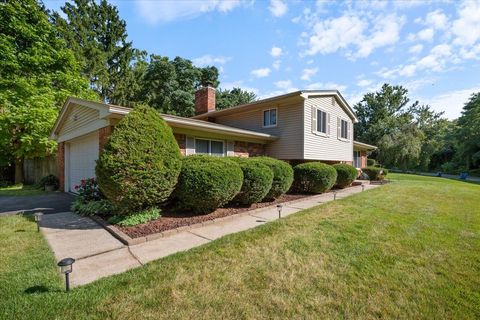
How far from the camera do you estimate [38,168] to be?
15031 millimetres

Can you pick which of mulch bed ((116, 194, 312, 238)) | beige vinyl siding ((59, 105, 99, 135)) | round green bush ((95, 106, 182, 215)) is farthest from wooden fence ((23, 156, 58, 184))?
mulch bed ((116, 194, 312, 238))

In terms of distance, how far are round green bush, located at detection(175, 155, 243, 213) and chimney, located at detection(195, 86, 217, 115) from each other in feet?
33.3

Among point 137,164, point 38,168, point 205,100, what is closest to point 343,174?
point 205,100

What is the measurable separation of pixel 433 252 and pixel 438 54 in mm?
9070

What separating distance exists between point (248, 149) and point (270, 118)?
2.39 meters

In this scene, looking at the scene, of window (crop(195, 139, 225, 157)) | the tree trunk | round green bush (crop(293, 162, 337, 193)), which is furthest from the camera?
the tree trunk

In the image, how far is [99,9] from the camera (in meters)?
22.3

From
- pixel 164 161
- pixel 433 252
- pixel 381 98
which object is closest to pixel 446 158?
pixel 381 98

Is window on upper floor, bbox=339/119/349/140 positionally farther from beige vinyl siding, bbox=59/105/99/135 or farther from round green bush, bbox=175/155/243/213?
beige vinyl siding, bbox=59/105/99/135

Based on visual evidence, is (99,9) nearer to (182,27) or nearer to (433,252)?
(182,27)

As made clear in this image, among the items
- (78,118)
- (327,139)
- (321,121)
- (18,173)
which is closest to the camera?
(78,118)

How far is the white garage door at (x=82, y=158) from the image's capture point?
858cm

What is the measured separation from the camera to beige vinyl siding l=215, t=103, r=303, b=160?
11.3m

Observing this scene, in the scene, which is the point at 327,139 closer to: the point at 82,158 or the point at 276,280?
the point at 276,280
